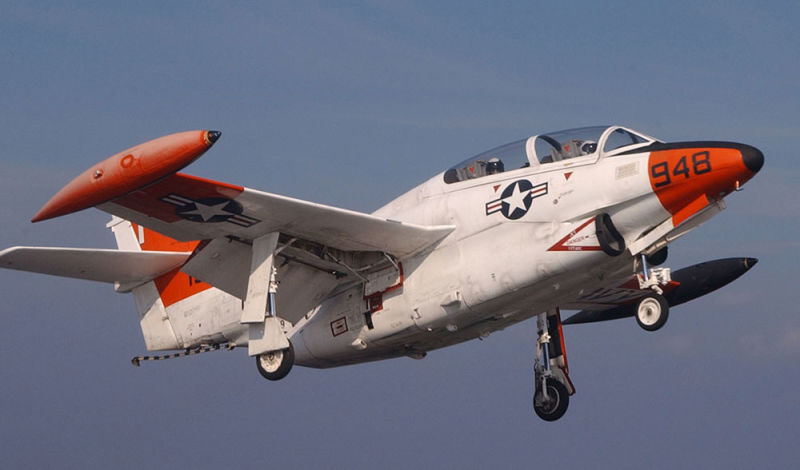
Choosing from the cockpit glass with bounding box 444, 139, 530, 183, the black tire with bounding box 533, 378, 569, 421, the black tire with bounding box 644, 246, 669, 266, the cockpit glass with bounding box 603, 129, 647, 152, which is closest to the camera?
the cockpit glass with bounding box 603, 129, 647, 152

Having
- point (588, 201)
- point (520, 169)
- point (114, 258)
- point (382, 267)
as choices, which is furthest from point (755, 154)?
point (114, 258)

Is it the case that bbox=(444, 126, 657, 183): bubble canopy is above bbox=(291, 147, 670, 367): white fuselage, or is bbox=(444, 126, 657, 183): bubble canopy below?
above

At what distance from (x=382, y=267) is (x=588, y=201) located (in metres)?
3.69

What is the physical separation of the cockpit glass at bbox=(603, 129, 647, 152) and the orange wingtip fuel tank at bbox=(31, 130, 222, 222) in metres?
5.97

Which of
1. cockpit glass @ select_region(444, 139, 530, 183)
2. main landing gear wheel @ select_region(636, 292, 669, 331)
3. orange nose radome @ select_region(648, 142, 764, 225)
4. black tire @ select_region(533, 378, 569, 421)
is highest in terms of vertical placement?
cockpit glass @ select_region(444, 139, 530, 183)

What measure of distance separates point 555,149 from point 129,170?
639cm

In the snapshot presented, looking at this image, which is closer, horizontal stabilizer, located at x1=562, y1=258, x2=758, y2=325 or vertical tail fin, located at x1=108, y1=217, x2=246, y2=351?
horizontal stabilizer, located at x1=562, y1=258, x2=758, y2=325

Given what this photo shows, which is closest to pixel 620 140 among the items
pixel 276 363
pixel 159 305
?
pixel 276 363

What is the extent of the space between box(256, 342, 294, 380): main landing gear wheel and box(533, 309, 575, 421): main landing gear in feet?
15.7

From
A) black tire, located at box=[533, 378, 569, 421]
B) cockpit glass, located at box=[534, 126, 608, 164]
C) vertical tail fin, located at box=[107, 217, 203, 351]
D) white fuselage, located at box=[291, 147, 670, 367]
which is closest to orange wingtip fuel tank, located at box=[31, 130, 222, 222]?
white fuselage, located at box=[291, 147, 670, 367]

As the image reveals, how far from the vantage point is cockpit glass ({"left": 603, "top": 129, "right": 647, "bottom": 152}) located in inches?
675

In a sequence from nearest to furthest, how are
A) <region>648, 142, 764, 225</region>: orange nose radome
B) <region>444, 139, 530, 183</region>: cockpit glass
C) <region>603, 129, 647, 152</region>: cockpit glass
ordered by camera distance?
<region>648, 142, 764, 225</region>: orange nose radome, <region>603, 129, 647, 152</region>: cockpit glass, <region>444, 139, 530, 183</region>: cockpit glass

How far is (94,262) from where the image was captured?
2000 cm

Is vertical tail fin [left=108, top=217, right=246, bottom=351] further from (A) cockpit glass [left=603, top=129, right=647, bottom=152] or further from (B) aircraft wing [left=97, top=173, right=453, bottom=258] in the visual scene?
(A) cockpit glass [left=603, top=129, right=647, bottom=152]
